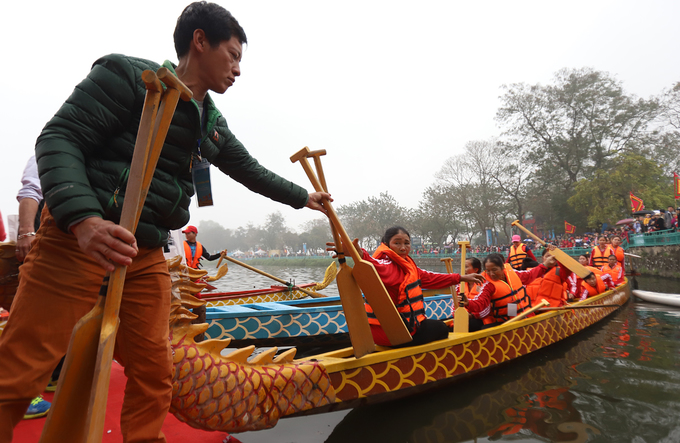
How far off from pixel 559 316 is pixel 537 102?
27.5 meters

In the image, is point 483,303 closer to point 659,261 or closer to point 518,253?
point 518,253

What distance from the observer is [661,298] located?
838cm

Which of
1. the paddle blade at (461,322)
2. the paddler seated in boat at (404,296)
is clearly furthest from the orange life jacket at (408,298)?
the paddle blade at (461,322)

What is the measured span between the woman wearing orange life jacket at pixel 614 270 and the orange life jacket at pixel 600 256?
0.28 meters

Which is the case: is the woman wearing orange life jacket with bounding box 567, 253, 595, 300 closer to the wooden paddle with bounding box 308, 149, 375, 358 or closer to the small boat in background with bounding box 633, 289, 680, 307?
the small boat in background with bounding box 633, 289, 680, 307

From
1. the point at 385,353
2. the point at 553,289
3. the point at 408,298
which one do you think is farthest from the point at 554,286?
the point at 385,353

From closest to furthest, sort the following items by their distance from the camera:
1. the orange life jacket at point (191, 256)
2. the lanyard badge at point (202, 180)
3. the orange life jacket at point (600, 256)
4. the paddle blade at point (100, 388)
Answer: the paddle blade at point (100, 388)
the lanyard badge at point (202, 180)
the orange life jacket at point (191, 256)
the orange life jacket at point (600, 256)

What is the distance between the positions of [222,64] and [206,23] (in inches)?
6.0

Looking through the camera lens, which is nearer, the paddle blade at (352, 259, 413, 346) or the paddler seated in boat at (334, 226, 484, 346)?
the paddle blade at (352, 259, 413, 346)

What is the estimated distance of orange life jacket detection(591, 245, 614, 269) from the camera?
30.4ft

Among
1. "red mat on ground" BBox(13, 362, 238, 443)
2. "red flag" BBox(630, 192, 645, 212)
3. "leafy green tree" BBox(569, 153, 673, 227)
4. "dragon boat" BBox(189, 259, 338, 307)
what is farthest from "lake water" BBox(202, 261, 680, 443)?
"leafy green tree" BBox(569, 153, 673, 227)

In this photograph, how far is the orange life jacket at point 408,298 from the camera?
323 centimetres

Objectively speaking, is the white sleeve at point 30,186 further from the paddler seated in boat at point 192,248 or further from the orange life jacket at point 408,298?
the paddler seated in boat at point 192,248

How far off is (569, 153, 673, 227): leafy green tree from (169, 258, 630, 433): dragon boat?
884 inches
